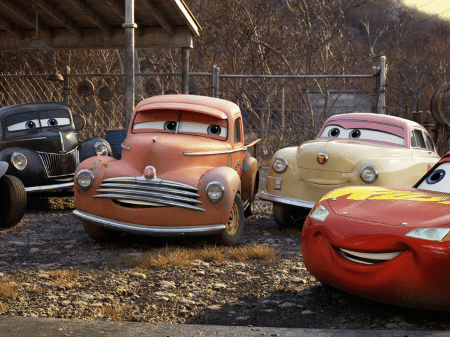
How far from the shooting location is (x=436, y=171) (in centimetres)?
544

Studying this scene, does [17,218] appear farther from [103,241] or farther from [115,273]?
[115,273]

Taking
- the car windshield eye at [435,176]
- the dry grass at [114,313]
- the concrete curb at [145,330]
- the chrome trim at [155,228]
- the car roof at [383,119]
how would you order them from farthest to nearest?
the car roof at [383,119], the chrome trim at [155,228], the car windshield eye at [435,176], the dry grass at [114,313], the concrete curb at [145,330]

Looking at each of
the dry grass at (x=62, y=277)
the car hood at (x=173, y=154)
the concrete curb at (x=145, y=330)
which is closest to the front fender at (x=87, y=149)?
the car hood at (x=173, y=154)

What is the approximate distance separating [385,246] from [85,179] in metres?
3.54

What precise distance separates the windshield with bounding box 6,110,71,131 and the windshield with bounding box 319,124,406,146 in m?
3.98

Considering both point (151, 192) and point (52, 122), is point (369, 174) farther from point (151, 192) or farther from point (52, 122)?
point (52, 122)

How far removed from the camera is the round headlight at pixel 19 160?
8398 mm

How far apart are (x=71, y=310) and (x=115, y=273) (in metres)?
1.01

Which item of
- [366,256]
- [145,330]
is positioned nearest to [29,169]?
[145,330]

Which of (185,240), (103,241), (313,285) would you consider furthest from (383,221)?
(103,241)

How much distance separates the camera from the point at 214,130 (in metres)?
7.56

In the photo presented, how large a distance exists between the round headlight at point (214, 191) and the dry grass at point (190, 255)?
1.62 feet

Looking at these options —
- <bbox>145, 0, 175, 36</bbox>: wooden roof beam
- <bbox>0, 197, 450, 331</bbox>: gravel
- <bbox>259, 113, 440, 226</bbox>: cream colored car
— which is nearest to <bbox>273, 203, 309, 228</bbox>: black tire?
<bbox>259, 113, 440, 226</bbox>: cream colored car

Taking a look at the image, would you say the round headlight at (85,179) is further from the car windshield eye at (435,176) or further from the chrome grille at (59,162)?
the car windshield eye at (435,176)
